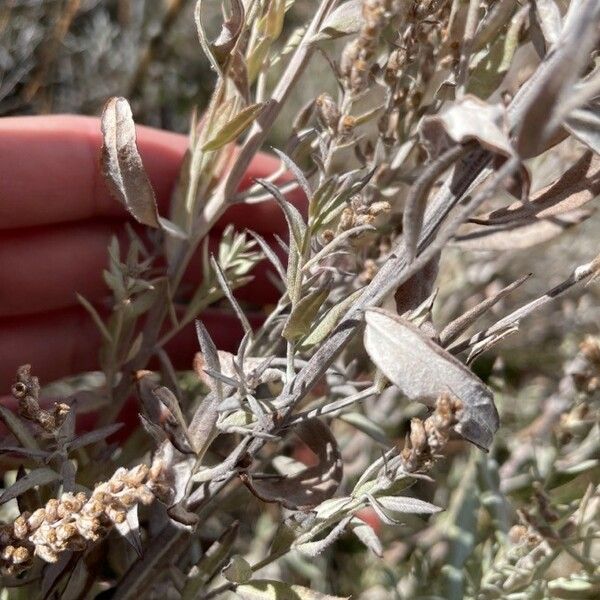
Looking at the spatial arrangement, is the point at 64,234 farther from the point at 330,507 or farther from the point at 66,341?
the point at 330,507

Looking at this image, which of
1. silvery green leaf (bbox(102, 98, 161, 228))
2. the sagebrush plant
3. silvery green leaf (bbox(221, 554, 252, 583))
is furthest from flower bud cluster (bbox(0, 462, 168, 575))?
silvery green leaf (bbox(102, 98, 161, 228))

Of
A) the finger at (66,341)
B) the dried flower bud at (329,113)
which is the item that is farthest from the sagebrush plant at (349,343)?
the finger at (66,341)

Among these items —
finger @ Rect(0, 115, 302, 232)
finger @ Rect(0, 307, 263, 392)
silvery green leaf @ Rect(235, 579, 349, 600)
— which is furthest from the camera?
finger @ Rect(0, 307, 263, 392)

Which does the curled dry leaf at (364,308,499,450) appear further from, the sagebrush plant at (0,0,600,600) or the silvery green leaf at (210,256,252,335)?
the silvery green leaf at (210,256,252,335)

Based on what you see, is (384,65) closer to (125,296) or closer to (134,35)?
(125,296)

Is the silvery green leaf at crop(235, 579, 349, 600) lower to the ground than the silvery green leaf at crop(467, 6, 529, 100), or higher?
lower

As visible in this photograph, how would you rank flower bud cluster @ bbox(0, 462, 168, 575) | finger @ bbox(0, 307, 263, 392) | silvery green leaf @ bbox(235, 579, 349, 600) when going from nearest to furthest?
1. flower bud cluster @ bbox(0, 462, 168, 575)
2. silvery green leaf @ bbox(235, 579, 349, 600)
3. finger @ bbox(0, 307, 263, 392)

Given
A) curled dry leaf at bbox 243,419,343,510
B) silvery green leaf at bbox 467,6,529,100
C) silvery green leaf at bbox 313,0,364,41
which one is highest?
silvery green leaf at bbox 313,0,364,41

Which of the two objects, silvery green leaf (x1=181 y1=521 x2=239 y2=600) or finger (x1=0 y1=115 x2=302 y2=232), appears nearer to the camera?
silvery green leaf (x1=181 y1=521 x2=239 y2=600)

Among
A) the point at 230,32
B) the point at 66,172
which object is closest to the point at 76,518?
the point at 230,32

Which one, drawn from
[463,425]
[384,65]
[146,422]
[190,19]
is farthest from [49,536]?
[190,19]
